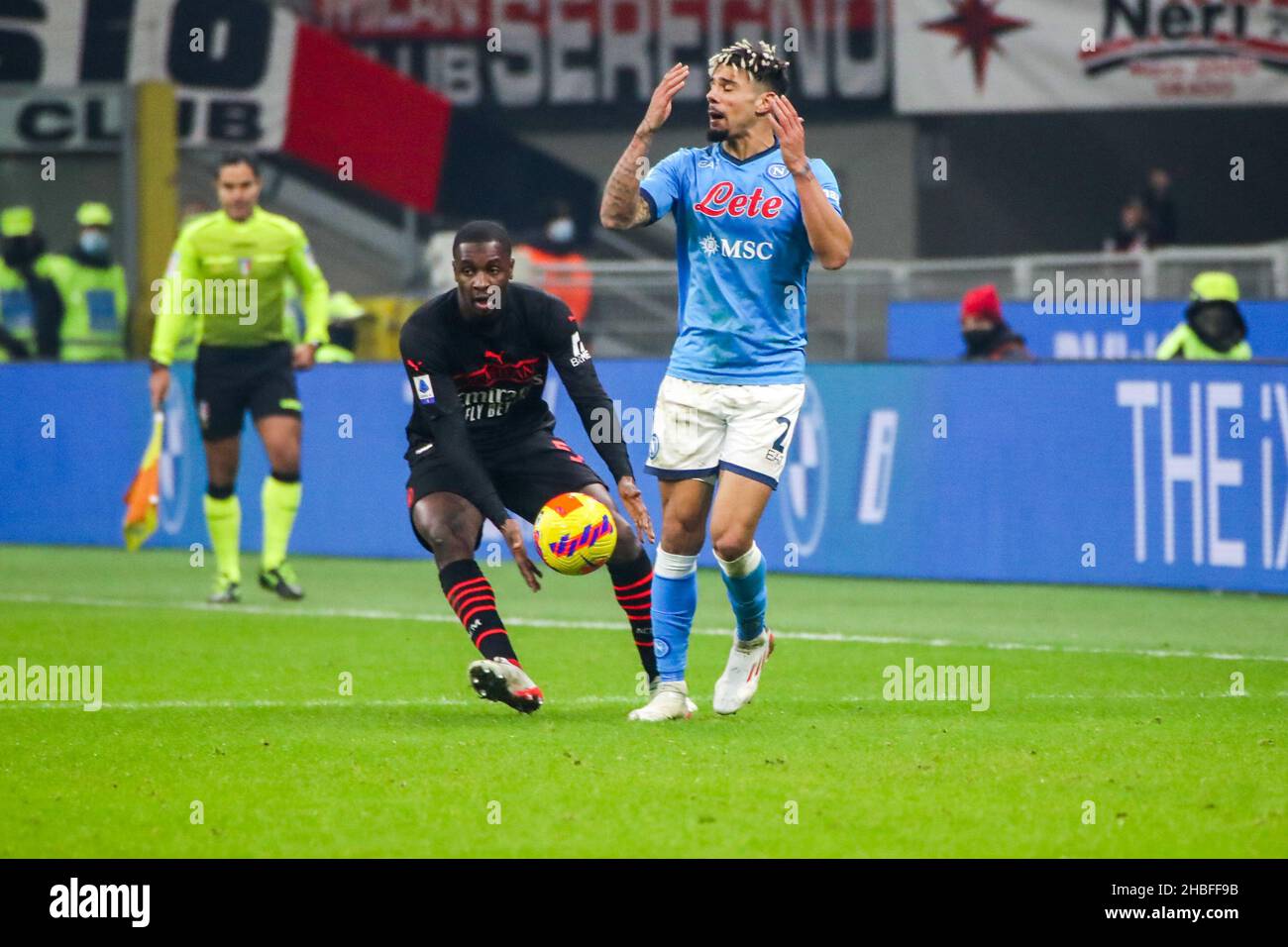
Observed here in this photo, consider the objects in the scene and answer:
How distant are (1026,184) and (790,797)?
2278cm

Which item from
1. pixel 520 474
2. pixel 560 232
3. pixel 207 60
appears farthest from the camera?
pixel 560 232

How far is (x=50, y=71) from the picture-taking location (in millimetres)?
24078

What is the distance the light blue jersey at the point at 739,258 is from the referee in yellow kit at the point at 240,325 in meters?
4.88

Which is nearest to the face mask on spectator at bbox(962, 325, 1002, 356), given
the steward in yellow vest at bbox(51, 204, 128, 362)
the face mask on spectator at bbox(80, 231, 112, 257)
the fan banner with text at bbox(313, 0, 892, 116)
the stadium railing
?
the stadium railing

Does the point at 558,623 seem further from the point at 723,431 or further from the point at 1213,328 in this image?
the point at 1213,328

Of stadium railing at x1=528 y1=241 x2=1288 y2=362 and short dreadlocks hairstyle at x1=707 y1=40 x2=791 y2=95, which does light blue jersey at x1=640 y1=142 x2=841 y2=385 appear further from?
stadium railing at x1=528 y1=241 x2=1288 y2=362

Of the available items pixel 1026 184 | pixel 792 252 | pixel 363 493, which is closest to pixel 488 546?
pixel 363 493

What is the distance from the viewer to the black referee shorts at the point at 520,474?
8.62m

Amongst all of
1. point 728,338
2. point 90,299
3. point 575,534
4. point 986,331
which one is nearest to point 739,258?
point 728,338

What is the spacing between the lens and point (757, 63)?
8.04 m

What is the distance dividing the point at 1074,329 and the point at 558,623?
889 cm

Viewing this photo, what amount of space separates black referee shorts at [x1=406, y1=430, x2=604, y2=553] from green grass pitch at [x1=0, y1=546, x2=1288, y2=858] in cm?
79

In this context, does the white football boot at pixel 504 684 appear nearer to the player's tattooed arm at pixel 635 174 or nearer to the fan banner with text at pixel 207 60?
the player's tattooed arm at pixel 635 174
